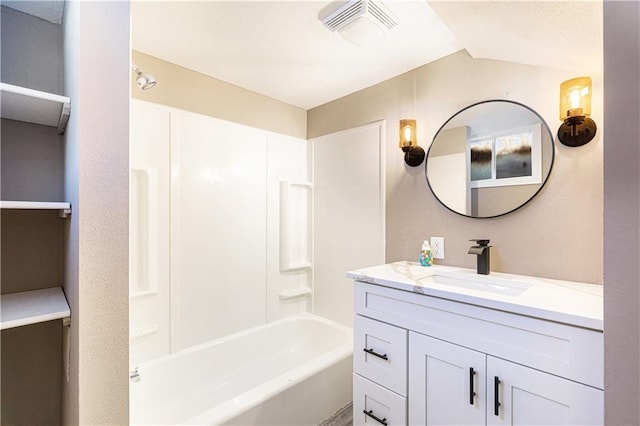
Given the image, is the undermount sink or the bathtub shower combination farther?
the bathtub shower combination

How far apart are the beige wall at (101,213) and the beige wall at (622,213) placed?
1.14 m

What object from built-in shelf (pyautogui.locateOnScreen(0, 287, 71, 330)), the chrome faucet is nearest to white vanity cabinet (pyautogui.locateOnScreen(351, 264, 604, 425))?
the chrome faucet

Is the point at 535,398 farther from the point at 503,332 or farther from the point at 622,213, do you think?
the point at 622,213

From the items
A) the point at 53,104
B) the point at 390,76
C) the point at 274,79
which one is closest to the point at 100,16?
the point at 53,104

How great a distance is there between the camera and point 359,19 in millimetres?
1401

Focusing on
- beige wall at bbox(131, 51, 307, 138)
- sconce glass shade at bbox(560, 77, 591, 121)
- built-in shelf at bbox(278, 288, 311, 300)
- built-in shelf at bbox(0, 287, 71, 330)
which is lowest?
built-in shelf at bbox(278, 288, 311, 300)

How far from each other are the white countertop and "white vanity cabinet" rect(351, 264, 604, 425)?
27 millimetres

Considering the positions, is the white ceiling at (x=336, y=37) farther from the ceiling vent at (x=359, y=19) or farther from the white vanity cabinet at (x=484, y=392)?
the white vanity cabinet at (x=484, y=392)

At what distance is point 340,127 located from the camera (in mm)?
2479

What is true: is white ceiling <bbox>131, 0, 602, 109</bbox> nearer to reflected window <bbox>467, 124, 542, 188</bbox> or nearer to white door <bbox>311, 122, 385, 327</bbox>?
reflected window <bbox>467, 124, 542, 188</bbox>

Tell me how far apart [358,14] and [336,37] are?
1.00ft

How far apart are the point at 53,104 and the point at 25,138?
1.33ft

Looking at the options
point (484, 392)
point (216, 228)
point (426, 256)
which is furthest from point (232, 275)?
point (484, 392)

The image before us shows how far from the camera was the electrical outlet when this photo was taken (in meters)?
1.85
